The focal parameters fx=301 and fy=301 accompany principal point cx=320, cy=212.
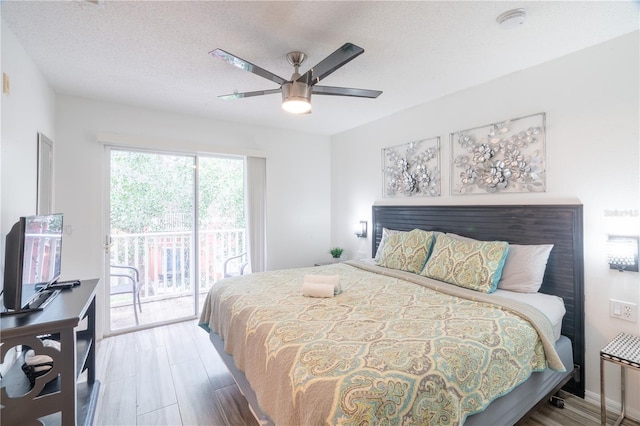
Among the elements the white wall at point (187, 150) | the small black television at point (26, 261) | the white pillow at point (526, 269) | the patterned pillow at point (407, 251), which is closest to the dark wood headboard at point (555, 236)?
the white pillow at point (526, 269)

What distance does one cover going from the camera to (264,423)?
1594 mm

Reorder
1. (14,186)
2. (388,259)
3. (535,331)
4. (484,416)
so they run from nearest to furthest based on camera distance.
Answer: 1. (484,416)
2. (535,331)
3. (14,186)
4. (388,259)

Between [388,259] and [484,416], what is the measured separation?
1.69 m

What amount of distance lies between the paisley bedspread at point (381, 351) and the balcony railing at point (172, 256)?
189cm

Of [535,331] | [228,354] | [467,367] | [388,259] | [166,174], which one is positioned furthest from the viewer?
[166,174]

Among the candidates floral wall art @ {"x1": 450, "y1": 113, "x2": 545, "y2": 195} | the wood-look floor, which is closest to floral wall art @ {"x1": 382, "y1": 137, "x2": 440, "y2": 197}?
floral wall art @ {"x1": 450, "y1": 113, "x2": 545, "y2": 195}

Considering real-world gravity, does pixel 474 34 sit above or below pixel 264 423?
above

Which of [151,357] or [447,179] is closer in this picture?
[151,357]

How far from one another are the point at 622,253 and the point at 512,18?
1678 mm

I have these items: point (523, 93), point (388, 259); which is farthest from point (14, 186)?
point (523, 93)

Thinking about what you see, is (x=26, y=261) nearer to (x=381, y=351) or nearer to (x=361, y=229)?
(x=381, y=351)

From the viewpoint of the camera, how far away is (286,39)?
6.68 feet

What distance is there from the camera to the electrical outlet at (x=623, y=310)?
1998 mm

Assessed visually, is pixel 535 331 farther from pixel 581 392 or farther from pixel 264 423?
pixel 264 423
